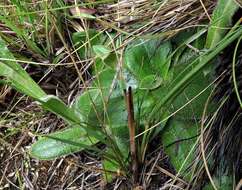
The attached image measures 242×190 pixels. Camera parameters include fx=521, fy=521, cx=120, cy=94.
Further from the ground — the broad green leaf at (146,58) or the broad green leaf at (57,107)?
the broad green leaf at (146,58)

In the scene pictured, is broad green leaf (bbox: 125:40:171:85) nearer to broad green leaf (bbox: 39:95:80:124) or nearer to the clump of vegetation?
the clump of vegetation

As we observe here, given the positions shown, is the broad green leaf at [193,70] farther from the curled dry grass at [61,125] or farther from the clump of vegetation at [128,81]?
the curled dry grass at [61,125]

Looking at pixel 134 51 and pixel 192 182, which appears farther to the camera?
pixel 134 51

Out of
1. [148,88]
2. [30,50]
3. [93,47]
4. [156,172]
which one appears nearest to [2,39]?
[30,50]

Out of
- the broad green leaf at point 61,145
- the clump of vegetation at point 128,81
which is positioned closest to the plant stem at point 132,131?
the clump of vegetation at point 128,81

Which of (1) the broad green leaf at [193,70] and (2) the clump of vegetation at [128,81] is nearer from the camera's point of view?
(1) the broad green leaf at [193,70]

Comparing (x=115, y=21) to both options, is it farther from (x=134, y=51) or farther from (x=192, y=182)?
(x=192, y=182)

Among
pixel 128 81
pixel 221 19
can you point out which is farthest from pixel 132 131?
pixel 221 19

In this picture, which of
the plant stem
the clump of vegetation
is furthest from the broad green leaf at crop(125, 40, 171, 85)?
the plant stem
